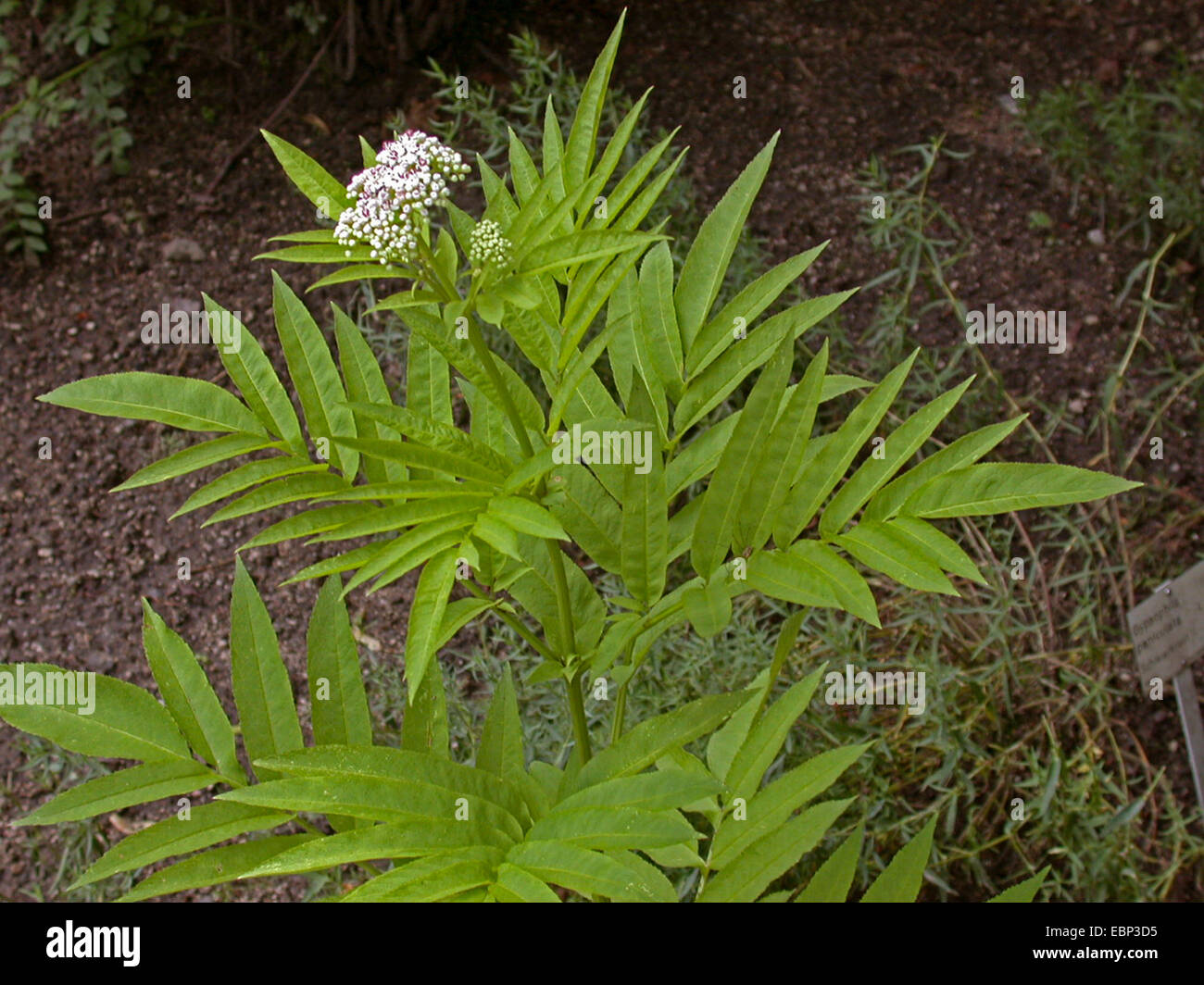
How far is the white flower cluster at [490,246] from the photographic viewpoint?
1059 mm

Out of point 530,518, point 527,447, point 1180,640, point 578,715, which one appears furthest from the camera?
point 1180,640

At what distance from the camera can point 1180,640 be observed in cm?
199

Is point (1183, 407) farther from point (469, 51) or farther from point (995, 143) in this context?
point (469, 51)

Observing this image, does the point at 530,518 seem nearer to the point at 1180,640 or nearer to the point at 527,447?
the point at 527,447

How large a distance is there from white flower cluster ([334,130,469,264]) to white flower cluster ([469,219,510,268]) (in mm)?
45

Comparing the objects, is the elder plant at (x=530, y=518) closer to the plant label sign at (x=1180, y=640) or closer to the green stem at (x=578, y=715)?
the green stem at (x=578, y=715)

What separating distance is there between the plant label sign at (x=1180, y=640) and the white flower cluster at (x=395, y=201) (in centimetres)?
142

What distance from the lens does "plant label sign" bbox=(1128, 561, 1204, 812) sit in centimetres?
193

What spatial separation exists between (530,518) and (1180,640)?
4.67ft

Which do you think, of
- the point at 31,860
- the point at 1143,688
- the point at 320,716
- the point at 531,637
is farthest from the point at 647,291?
the point at 31,860

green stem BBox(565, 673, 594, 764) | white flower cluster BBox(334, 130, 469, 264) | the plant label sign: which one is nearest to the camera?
white flower cluster BBox(334, 130, 469, 264)

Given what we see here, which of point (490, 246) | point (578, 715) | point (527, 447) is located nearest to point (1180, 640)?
point (578, 715)

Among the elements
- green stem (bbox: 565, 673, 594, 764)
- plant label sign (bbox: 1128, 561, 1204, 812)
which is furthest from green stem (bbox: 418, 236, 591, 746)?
plant label sign (bbox: 1128, 561, 1204, 812)

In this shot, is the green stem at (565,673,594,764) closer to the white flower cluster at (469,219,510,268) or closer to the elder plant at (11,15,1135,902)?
the elder plant at (11,15,1135,902)
